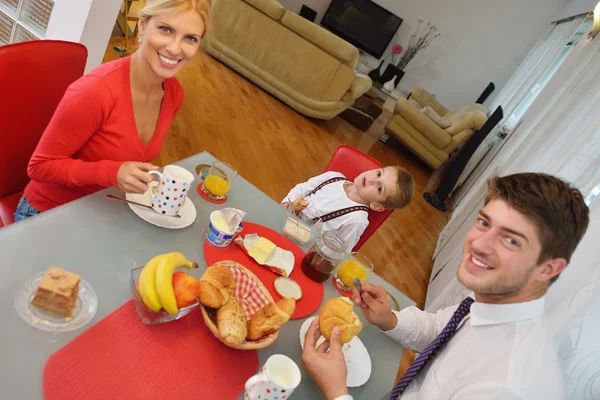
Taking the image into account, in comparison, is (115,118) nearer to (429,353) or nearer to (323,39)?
(429,353)

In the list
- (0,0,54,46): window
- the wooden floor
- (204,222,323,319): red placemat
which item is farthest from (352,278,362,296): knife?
(0,0,54,46): window

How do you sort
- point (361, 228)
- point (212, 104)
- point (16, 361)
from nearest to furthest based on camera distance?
point (16, 361), point (361, 228), point (212, 104)

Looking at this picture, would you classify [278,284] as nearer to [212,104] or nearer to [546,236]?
[546,236]

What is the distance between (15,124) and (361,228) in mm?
1527

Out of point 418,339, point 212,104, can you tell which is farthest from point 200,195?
point 212,104

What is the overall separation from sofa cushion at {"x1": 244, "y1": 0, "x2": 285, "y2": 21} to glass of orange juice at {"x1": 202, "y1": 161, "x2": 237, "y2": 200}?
4.37 meters

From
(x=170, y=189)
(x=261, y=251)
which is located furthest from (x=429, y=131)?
(x=170, y=189)

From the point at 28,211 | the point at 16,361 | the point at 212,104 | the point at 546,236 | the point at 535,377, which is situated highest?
the point at 546,236

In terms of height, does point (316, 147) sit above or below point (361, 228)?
below

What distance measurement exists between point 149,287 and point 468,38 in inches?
372

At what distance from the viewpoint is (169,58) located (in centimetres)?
133

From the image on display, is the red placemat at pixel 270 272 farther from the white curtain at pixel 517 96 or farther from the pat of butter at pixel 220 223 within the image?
the white curtain at pixel 517 96

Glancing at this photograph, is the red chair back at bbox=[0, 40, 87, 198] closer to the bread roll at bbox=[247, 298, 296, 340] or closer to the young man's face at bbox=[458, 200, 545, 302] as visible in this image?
the bread roll at bbox=[247, 298, 296, 340]

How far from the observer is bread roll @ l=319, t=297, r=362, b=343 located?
39.6 inches
